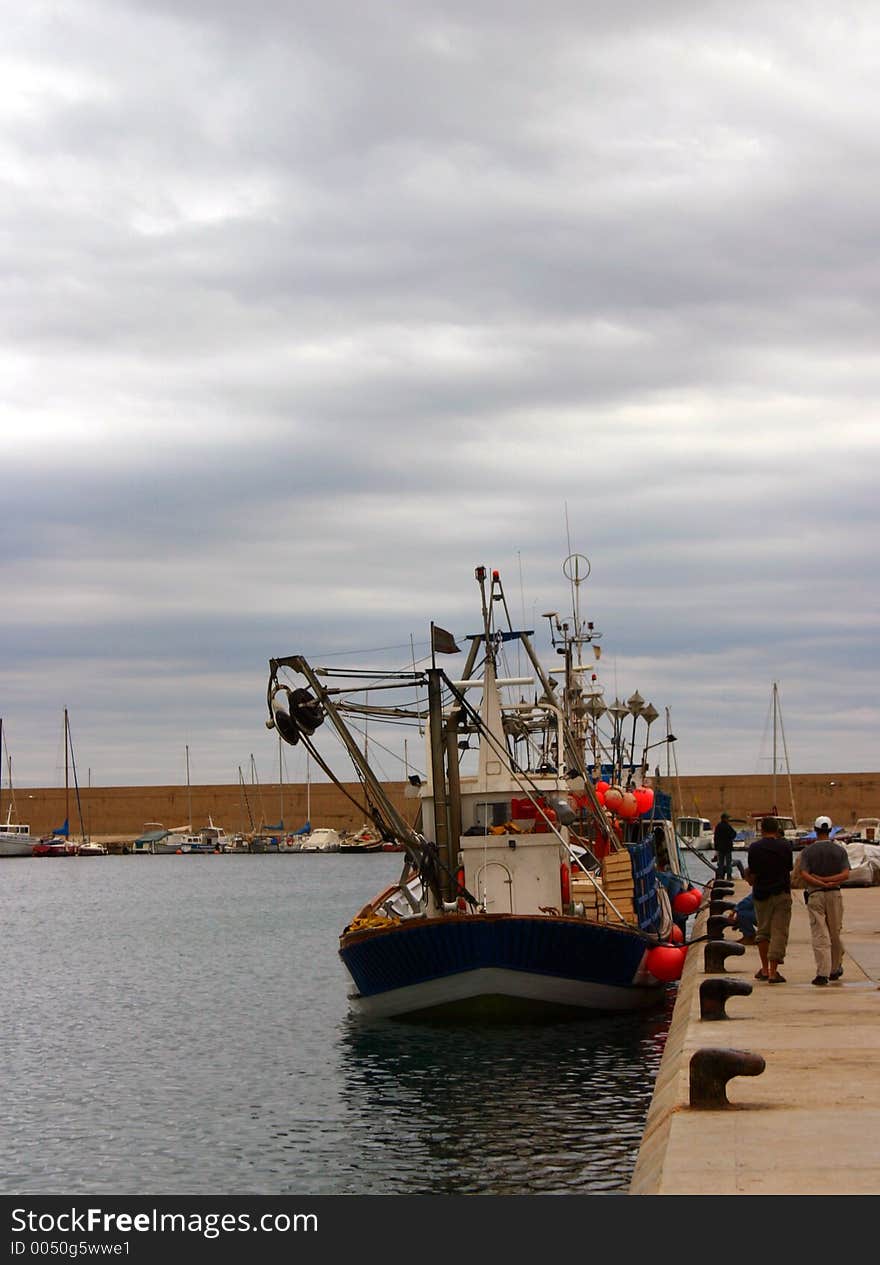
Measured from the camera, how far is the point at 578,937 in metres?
23.9

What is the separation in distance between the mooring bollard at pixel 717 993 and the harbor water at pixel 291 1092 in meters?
1.75

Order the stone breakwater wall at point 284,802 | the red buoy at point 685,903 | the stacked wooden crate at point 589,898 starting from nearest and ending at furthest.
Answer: the stacked wooden crate at point 589,898, the red buoy at point 685,903, the stone breakwater wall at point 284,802

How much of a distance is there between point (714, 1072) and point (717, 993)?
370cm

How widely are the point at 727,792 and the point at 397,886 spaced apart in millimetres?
130993

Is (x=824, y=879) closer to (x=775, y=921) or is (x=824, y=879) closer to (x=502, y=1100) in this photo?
(x=775, y=921)

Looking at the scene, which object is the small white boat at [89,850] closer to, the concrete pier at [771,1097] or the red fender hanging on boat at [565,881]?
the red fender hanging on boat at [565,881]

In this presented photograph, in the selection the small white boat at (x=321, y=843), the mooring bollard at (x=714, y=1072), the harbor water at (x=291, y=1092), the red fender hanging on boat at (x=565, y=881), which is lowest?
the small white boat at (x=321, y=843)

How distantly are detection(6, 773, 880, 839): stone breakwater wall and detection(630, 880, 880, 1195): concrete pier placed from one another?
13828 cm

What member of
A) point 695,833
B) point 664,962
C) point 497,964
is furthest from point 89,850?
point 497,964

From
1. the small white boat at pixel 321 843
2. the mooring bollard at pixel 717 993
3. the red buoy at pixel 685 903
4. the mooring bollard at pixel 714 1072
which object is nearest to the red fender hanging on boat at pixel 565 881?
the mooring bollard at pixel 717 993

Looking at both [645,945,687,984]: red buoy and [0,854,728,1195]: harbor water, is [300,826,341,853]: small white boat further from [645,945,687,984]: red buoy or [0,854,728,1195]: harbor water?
[645,945,687,984]: red buoy

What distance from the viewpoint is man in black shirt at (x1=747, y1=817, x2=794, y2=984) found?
707 inches

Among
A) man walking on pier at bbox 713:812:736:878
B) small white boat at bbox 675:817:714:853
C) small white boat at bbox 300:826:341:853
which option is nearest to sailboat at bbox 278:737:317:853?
small white boat at bbox 300:826:341:853

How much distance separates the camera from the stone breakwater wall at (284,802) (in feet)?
513
